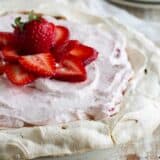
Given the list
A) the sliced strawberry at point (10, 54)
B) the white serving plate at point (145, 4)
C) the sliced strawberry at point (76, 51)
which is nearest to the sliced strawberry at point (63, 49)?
the sliced strawberry at point (76, 51)

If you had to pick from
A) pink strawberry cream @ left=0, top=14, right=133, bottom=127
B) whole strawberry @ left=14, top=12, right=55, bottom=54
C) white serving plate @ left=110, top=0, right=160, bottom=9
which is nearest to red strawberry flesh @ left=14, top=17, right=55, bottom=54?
whole strawberry @ left=14, top=12, right=55, bottom=54

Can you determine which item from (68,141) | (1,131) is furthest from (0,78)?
(68,141)

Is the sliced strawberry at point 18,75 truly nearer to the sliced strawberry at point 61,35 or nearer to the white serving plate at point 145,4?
the sliced strawberry at point 61,35

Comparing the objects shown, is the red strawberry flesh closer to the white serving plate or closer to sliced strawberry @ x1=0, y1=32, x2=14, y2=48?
sliced strawberry @ x1=0, y1=32, x2=14, y2=48

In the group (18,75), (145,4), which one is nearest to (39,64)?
(18,75)

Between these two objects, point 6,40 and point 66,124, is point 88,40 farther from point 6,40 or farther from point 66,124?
point 66,124

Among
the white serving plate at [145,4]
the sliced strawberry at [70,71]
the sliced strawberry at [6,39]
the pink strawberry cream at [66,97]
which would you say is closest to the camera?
the pink strawberry cream at [66,97]

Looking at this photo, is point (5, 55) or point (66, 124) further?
point (5, 55)
